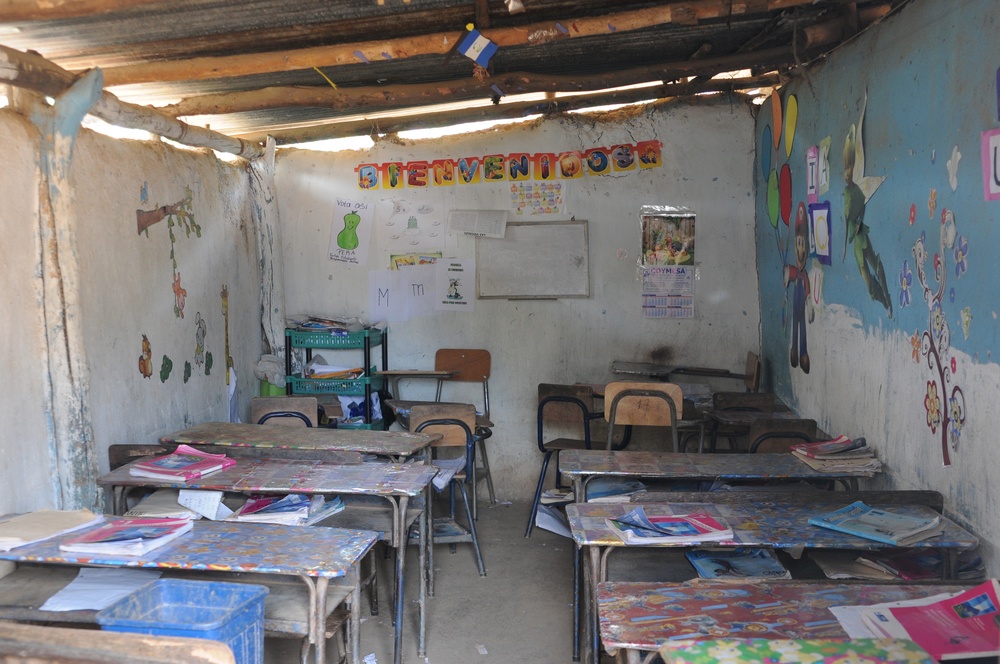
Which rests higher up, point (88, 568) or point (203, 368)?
point (203, 368)

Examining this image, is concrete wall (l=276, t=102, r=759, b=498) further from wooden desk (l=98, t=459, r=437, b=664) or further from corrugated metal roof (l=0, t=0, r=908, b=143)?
wooden desk (l=98, t=459, r=437, b=664)

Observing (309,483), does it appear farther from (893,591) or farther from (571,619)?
(893,591)

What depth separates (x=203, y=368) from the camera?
4.93 metres

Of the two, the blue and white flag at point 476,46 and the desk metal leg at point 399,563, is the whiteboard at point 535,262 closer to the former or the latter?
the blue and white flag at point 476,46

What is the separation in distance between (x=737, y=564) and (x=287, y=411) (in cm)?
284

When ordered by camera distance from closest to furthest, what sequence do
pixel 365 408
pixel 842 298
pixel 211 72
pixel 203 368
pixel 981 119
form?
pixel 981 119 → pixel 211 72 → pixel 842 298 → pixel 203 368 → pixel 365 408

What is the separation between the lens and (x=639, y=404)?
4.47m

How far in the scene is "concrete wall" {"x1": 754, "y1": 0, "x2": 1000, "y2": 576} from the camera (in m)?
2.57

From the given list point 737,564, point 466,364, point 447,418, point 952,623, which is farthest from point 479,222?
point 952,623

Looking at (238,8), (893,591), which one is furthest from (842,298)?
(238,8)

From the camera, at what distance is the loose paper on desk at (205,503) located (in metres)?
3.39

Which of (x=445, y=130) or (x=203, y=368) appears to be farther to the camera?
(x=445, y=130)

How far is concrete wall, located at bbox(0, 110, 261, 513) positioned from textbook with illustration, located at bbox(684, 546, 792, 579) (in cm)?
263

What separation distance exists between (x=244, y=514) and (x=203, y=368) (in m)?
1.93
